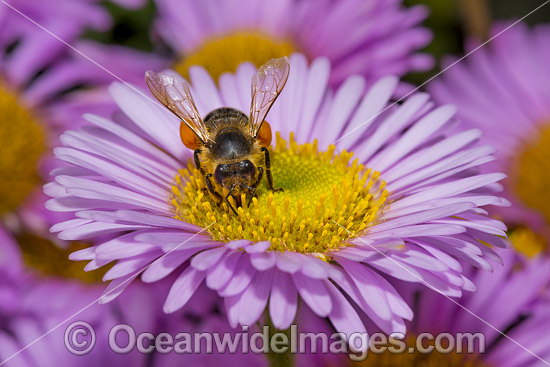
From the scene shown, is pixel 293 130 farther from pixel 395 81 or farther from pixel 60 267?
pixel 60 267

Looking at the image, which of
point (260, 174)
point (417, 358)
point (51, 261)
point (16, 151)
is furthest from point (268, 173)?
point (16, 151)

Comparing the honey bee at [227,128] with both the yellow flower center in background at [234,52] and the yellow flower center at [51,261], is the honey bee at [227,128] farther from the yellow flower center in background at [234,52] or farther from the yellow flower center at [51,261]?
the yellow flower center in background at [234,52]

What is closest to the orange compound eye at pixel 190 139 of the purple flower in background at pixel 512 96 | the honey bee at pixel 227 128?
the honey bee at pixel 227 128

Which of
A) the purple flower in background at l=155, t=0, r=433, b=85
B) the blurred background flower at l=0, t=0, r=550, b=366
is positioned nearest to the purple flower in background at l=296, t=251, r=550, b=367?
the blurred background flower at l=0, t=0, r=550, b=366

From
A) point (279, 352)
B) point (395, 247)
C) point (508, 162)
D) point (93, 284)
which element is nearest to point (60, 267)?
point (93, 284)

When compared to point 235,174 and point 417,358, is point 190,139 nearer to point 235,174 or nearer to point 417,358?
point 235,174
